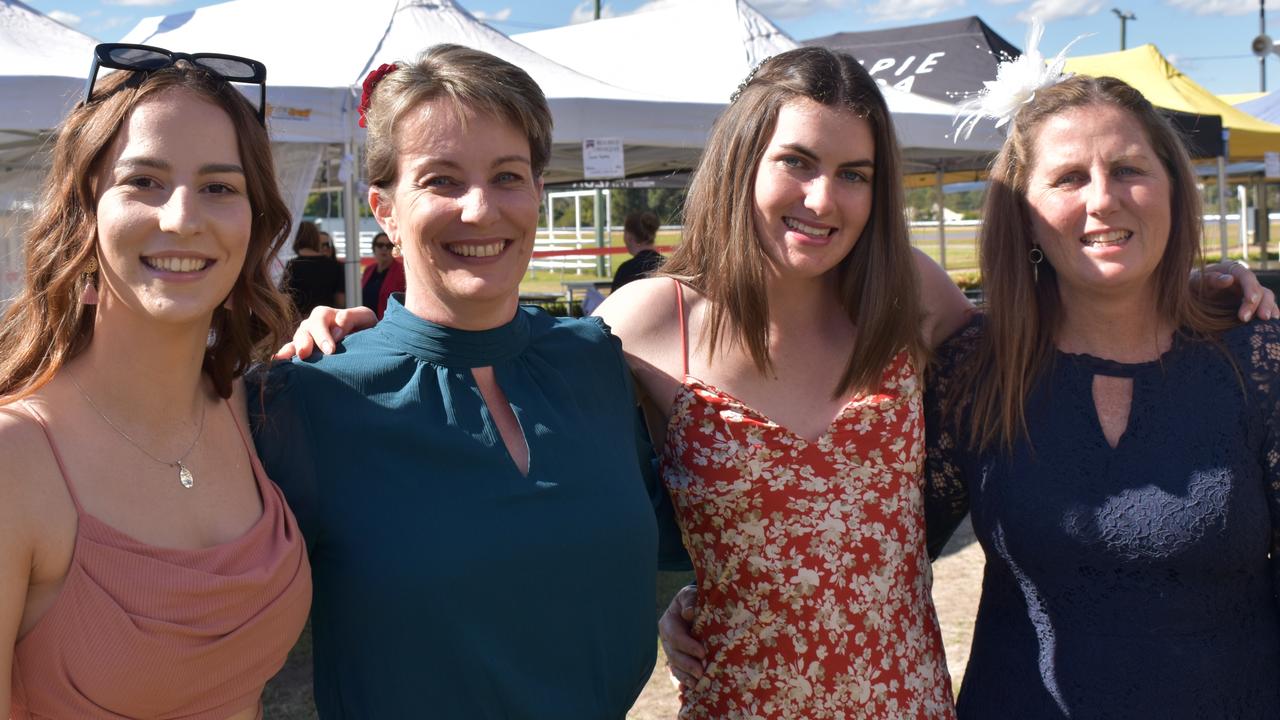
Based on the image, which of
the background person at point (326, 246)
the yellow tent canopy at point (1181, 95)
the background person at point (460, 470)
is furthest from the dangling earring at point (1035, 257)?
the yellow tent canopy at point (1181, 95)

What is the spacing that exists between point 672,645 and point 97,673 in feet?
3.66

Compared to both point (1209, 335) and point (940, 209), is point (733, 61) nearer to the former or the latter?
point (940, 209)

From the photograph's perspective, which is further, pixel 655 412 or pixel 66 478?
pixel 655 412

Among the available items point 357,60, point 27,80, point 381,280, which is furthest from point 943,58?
point 27,80

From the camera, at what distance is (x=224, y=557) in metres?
1.55

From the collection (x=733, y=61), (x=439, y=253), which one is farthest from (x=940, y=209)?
(x=439, y=253)

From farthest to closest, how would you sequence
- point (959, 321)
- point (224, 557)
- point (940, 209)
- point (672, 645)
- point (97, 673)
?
point (940, 209), point (959, 321), point (672, 645), point (224, 557), point (97, 673)

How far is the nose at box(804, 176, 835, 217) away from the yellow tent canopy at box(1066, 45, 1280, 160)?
11820mm

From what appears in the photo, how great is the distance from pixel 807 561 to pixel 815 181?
74 cm

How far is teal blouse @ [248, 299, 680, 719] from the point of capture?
1653mm

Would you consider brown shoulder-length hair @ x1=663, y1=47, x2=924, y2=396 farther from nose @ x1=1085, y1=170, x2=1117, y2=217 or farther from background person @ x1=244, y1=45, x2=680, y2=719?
background person @ x1=244, y1=45, x2=680, y2=719

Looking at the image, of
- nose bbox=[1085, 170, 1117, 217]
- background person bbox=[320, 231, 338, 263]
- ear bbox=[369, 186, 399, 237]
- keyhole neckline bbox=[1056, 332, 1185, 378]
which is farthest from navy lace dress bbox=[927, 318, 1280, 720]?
background person bbox=[320, 231, 338, 263]

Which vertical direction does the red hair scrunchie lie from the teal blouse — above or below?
above

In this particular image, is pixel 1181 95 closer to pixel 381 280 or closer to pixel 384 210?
pixel 381 280
